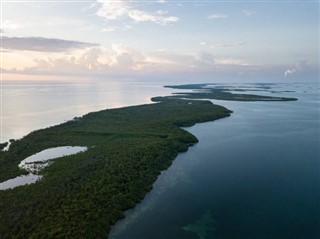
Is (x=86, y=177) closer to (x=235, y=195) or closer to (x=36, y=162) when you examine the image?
(x=36, y=162)

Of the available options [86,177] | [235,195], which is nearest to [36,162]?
[86,177]

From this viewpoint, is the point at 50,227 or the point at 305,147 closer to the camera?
the point at 50,227

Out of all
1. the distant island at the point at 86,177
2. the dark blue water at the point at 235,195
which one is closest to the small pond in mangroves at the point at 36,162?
the distant island at the point at 86,177

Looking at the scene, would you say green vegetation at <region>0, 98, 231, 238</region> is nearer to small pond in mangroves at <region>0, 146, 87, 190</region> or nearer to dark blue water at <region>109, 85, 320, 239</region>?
small pond in mangroves at <region>0, 146, 87, 190</region>

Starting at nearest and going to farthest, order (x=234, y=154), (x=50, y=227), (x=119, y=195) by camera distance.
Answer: (x=50, y=227) → (x=119, y=195) → (x=234, y=154)

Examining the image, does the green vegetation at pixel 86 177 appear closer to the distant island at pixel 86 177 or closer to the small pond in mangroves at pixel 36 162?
the distant island at pixel 86 177

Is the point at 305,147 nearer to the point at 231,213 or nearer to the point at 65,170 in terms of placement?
the point at 231,213

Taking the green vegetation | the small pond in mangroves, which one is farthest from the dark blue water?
the small pond in mangroves

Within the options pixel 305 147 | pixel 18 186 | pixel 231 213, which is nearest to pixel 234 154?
pixel 305 147
